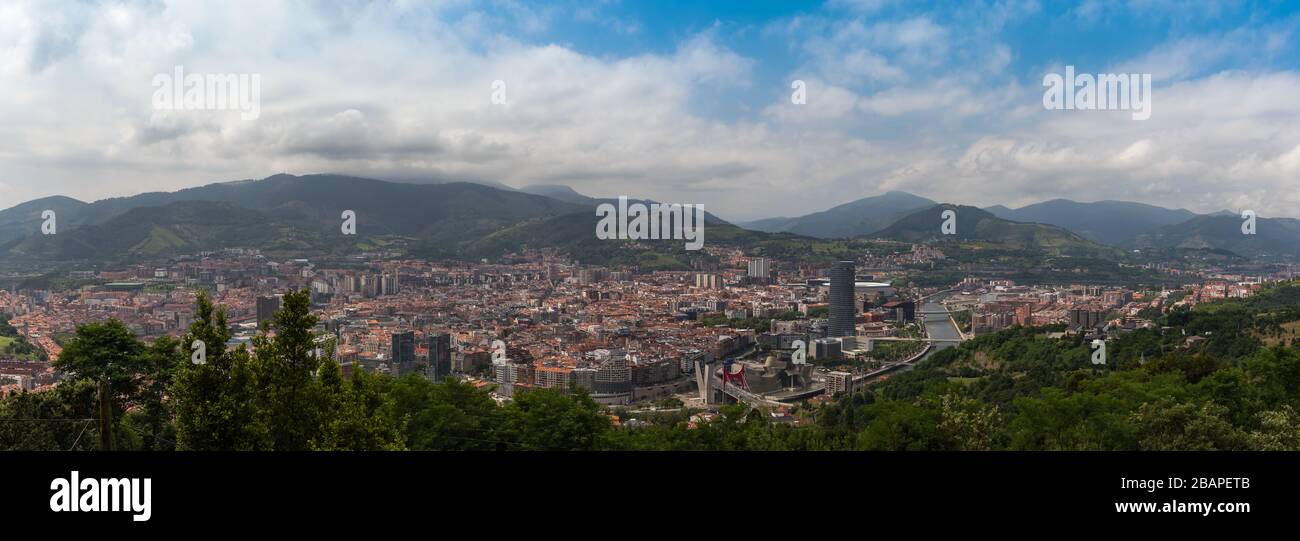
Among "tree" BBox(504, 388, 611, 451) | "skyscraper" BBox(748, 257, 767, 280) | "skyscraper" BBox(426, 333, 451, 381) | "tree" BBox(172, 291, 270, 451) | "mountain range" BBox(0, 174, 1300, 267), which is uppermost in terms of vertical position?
"mountain range" BBox(0, 174, 1300, 267)

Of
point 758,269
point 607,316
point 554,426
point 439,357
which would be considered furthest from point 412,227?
point 554,426

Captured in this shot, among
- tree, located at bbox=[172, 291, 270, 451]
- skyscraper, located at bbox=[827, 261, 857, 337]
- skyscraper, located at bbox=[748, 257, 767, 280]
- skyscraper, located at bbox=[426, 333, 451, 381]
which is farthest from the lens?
skyscraper, located at bbox=[748, 257, 767, 280]

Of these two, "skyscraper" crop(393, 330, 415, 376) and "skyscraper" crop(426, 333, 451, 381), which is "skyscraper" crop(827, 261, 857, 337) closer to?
"skyscraper" crop(426, 333, 451, 381)

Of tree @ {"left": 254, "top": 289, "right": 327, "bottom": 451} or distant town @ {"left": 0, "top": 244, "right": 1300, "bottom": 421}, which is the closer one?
tree @ {"left": 254, "top": 289, "right": 327, "bottom": 451}

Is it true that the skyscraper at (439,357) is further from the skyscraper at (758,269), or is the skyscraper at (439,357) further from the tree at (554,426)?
the skyscraper at (758,269)

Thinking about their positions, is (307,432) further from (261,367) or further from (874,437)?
(874,437)

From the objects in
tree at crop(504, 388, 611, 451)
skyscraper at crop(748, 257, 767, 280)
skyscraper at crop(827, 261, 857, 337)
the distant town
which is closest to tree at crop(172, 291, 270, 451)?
tree at crop(504, 388, 611, 451)
